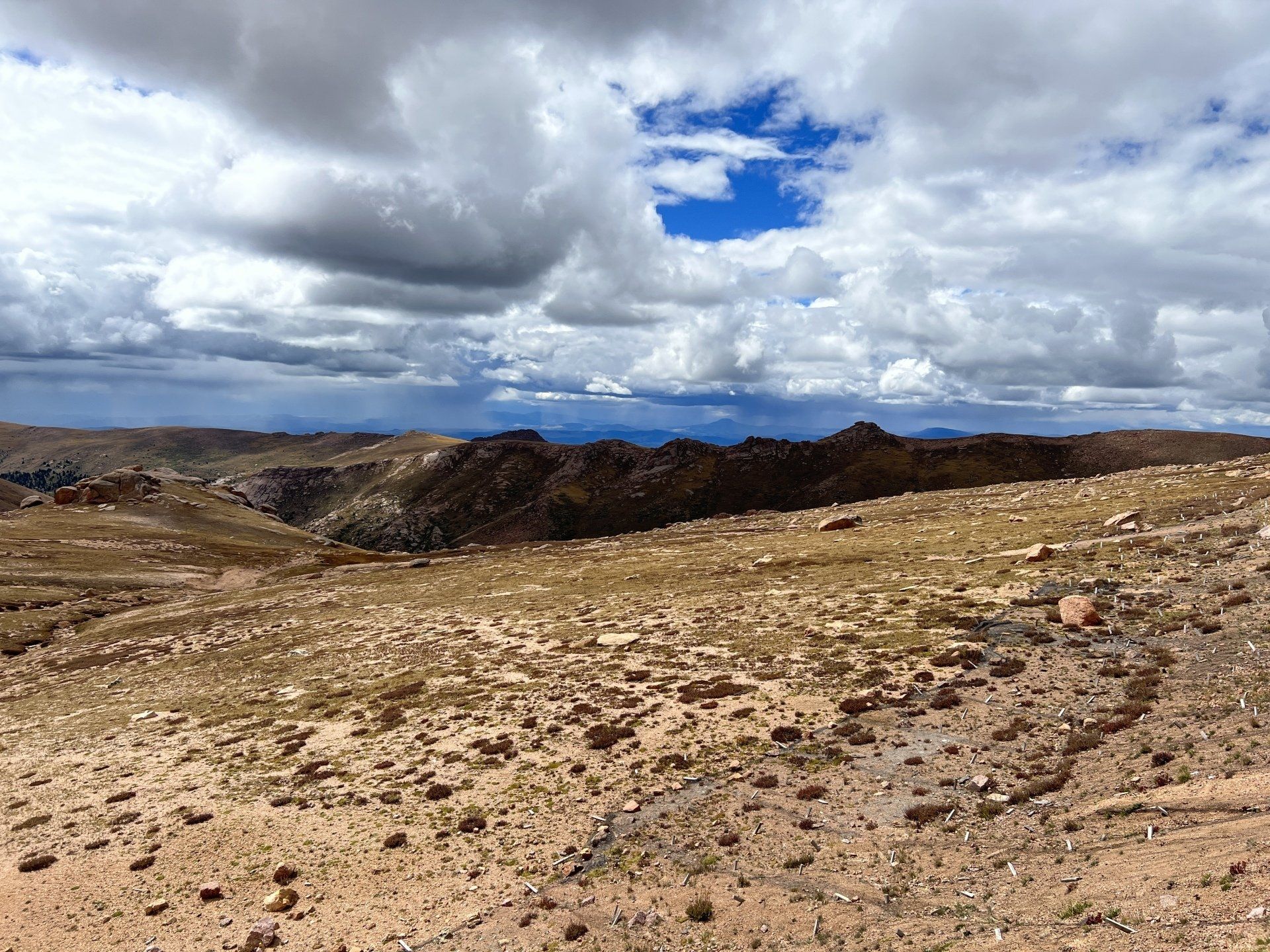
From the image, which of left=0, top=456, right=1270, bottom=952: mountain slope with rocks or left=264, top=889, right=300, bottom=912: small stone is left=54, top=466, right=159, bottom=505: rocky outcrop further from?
left=264, top=889, right=300, bottom=912: small stone

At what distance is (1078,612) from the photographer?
3312 centimetres

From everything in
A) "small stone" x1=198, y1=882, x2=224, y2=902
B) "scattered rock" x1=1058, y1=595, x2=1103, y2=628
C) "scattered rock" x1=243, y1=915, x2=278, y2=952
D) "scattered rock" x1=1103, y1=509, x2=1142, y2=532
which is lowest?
"small stone" x1=198, y1=882, x2=224, y2=902

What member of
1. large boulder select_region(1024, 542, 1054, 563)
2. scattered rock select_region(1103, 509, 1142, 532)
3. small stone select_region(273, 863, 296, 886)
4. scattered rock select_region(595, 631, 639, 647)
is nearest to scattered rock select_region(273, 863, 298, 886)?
small stone select_region(273, 863, 296, 886)

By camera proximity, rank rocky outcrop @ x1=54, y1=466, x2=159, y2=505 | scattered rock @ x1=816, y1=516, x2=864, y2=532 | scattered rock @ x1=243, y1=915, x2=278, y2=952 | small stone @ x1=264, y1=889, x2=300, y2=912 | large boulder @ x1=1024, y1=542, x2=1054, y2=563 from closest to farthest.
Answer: scattered rock @ x1=243, y1=915, x2=278, y2=952, small stone @ x1=264, y1=889, x2=300, y2=912, large boulder @ x1=1024, y1=542, x2=1054, y2=563, scattered rock @ x1=816, y1=516, x2=864, y2=532, rocky outcrop @ x1=54, y1=466, x2=159, y2=505

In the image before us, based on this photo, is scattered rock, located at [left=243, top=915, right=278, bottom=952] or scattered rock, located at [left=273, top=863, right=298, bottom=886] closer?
scattered rock, located at [left=243, top=915, right=278, bottom=952]

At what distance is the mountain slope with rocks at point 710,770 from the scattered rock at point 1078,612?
0.16 metres

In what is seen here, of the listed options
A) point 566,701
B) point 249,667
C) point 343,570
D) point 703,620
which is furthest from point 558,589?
point 343,570

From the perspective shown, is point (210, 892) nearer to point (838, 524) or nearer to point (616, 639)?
point (616, 639)

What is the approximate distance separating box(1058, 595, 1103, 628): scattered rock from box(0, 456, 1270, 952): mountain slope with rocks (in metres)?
0.16

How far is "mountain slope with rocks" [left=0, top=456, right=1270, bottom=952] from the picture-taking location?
16.6 m

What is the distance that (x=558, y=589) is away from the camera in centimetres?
6412

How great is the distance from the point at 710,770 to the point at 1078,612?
77.0 feet

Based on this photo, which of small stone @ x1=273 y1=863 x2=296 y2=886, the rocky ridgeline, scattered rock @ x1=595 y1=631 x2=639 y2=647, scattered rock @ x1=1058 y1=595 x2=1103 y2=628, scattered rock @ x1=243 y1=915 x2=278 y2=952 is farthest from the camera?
the rocky ridgeline

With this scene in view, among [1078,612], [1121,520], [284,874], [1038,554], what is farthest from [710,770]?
[1121,520]
